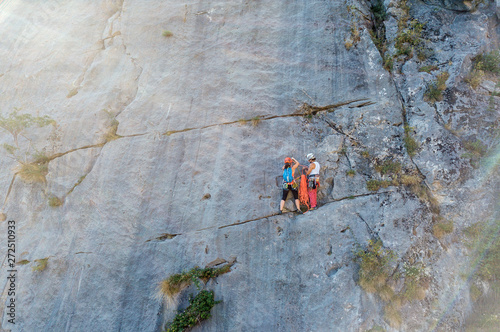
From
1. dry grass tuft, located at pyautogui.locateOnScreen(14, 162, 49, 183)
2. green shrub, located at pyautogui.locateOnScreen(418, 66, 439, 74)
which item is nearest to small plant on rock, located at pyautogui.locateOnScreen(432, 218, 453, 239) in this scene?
green shrub, located at pyautogui.locateOnScreen(418, 66, 439, 74)

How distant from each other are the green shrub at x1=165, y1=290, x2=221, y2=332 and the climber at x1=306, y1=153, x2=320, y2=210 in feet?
12.1

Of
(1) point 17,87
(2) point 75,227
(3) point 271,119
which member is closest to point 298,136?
(3) point 271,119

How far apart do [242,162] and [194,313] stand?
4.24 metres

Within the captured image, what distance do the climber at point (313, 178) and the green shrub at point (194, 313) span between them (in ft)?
12.1

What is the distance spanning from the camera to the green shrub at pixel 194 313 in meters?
7.39

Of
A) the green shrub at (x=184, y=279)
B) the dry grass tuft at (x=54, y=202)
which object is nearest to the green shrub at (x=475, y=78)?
the green shrub at (x=184, y=279)

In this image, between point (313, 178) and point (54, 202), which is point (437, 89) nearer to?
point (313, 178)

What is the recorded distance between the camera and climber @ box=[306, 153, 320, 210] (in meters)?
8.59

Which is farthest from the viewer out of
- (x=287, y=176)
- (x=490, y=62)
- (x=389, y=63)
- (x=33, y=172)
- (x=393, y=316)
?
(x=389, y=63)

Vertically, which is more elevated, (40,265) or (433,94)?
(433,94)

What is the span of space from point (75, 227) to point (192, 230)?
3508mm

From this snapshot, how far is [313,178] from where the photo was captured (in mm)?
8602

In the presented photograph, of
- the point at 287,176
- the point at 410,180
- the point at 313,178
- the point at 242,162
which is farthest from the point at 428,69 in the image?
the point at 242,162

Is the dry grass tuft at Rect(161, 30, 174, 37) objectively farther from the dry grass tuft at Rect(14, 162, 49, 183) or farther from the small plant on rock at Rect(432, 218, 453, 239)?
the small plant on rock at Rect(432, 218, 453, 239)
